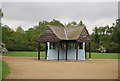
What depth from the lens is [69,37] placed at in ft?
92.1

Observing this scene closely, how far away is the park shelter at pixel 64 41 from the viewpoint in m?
27.5

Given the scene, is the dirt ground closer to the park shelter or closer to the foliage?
A: the park shelter

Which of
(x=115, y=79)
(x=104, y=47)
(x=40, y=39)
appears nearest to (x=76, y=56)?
(x=40, y=39)

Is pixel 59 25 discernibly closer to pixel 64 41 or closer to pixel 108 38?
pixel 108 38

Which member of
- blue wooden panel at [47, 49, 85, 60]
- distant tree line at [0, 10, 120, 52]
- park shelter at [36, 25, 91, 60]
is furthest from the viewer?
distant tree line at [0, 10, 120, 52]

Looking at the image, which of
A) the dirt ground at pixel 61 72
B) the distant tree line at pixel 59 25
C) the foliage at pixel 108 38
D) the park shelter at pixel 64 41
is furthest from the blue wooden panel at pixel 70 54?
the foliage at pixel 108 38

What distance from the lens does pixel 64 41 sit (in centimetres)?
2848

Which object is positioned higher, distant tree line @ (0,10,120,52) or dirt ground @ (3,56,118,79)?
distant tree line @ (0,10,120,52)

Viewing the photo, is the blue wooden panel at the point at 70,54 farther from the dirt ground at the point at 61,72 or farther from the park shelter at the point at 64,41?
the dirt ground at the point at 61,72

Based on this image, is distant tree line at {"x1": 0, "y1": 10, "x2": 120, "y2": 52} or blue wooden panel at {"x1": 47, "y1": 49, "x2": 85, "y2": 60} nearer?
blue wooden panel at {"x1": 47, "y1": 49, "x2": 85, "y2": 60}

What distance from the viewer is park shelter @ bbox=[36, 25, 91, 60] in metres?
27.5

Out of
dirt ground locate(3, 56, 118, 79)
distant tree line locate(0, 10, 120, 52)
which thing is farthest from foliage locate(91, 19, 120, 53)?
dirt ground locate(3, 56, 118, 79)

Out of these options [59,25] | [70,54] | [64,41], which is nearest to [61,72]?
[64,41]

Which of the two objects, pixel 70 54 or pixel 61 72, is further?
pixel 70 54
